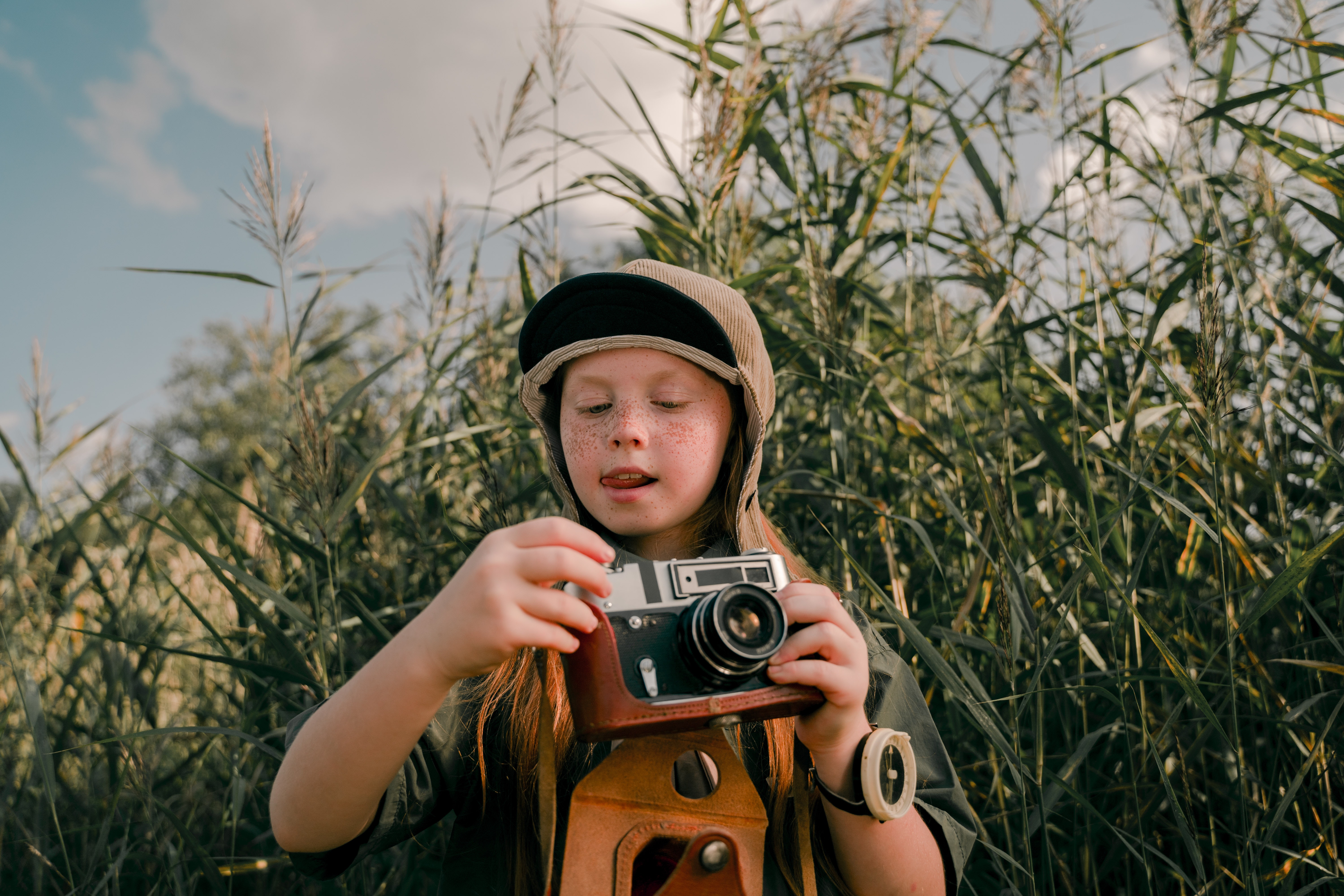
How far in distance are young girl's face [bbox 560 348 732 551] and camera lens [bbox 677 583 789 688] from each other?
1.00ft

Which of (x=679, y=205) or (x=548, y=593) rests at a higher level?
(x=679, y=205)

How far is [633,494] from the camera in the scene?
4.19 feet

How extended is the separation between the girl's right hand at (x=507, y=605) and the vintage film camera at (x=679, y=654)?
59 mm

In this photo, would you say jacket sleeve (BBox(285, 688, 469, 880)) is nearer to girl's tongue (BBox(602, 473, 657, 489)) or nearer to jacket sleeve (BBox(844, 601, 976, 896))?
girl's tongue (BBox(602, 473, 657, 489))

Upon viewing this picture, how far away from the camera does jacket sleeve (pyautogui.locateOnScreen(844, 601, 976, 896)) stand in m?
1.19

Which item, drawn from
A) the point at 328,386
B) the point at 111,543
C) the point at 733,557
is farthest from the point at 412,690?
the point at 328,386

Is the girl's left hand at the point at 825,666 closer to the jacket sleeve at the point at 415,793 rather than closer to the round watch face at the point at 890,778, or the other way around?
the round watch face at the point at 890,778

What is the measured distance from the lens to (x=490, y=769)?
132cm

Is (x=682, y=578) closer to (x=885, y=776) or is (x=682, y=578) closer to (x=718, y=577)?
(x=718, y=577)

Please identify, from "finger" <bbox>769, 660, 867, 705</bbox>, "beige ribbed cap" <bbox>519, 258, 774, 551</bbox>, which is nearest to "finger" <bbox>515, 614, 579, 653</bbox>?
"finger" <bbox>769, 660, 867, 705</bbox>

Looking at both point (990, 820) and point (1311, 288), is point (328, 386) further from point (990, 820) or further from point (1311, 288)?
point (1311, 288)

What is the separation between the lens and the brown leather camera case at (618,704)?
0.96 meters

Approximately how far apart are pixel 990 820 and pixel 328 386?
3092 millimetres

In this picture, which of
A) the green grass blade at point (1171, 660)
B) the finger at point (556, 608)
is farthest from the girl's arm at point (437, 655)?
the green grass blade at point (1171, 660)
